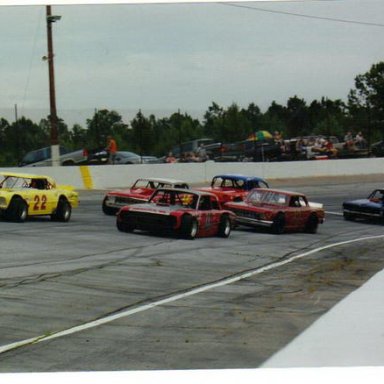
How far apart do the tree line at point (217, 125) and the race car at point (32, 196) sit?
435 mm

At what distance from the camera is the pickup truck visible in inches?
381

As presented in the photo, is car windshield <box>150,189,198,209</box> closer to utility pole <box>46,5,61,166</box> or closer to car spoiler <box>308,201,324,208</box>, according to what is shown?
car spoiler <box>308,201,324,208</box>

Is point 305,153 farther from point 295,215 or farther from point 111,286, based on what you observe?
point 111,286

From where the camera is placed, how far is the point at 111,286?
8750 millimetres

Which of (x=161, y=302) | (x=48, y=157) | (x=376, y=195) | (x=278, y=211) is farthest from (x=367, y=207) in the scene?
(x=48, y=157)

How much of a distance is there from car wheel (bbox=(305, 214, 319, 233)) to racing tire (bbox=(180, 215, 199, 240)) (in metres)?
1.24

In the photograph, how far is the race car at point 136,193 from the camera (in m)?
10.1

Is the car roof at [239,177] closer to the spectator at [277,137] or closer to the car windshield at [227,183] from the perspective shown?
the car windshield at [227,183]

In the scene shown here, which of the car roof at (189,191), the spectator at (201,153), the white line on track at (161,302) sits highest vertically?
the spectator at (201,153)

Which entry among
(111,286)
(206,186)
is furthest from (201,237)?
(111,286)

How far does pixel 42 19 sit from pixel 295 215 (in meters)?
3.55

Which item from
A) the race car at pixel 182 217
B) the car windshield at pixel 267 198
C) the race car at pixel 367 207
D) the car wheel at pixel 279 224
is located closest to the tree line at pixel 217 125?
the race car at pixel 367 207

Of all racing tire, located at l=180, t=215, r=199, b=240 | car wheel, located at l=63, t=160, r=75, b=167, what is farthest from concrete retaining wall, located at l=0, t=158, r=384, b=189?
racing tire, located at l=180, t=215, r=199, b=240

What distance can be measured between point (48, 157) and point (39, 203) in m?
1.93
